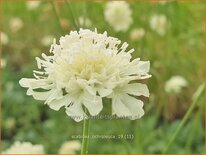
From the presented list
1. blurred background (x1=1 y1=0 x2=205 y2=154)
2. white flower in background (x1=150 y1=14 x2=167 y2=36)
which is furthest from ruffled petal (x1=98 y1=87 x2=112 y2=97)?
white flower in background (x1=150 y1=14 x2=167 y2=36)

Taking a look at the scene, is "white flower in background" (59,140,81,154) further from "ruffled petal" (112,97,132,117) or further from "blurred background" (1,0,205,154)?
"ruffled petal" (112,97,132,117)

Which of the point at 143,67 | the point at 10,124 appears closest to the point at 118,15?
the point at 10,124

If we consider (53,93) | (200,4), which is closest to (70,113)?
(53,93)

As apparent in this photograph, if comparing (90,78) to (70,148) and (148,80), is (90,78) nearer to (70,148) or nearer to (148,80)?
(70,148)

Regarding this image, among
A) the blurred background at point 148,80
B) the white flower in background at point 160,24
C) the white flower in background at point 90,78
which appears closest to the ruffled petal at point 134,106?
the white flower in background at point 90,78

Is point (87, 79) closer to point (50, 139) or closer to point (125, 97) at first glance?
point (125, 97)

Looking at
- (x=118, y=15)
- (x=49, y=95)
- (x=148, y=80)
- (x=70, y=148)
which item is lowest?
(x=70, y=148)

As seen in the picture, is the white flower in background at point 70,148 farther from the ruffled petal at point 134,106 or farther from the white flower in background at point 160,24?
the ruffled petal at point 134,106
